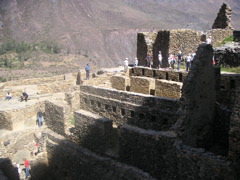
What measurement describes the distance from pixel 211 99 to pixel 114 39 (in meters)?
68.8

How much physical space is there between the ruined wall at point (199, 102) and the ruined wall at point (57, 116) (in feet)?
26.0

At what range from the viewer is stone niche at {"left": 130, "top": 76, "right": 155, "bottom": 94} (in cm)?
1464

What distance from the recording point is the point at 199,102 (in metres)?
8.44

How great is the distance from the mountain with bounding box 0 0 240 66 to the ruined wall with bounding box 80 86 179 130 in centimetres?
4809

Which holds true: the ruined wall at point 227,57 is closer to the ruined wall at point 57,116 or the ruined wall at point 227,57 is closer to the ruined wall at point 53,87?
the ruined wall at point 57,116

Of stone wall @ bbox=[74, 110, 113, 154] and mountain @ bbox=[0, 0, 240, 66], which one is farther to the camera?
mountain @ bbox=[0, 0, 240, 66]

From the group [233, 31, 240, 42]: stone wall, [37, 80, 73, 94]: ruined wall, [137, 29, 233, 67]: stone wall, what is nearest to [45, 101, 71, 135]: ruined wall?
[37, 80, 73, 94]: ruined wall

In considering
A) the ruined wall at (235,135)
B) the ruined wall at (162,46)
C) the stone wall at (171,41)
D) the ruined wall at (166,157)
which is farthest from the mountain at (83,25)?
the ruined wall at (235,135)

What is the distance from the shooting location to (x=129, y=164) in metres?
10.4

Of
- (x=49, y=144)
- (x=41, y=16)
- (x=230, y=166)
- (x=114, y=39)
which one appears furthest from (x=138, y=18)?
(x=230, y=166)

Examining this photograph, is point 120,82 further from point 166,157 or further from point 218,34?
point 218,34

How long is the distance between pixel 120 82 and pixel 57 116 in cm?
390

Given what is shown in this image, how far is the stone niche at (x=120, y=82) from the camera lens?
52.4ft

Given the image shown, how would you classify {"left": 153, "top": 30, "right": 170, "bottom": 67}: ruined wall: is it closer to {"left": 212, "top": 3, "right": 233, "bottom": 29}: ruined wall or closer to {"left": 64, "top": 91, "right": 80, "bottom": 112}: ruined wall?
{"left": 212, "top": 3, "right": 233, "bottom": 29}: ruined wall
